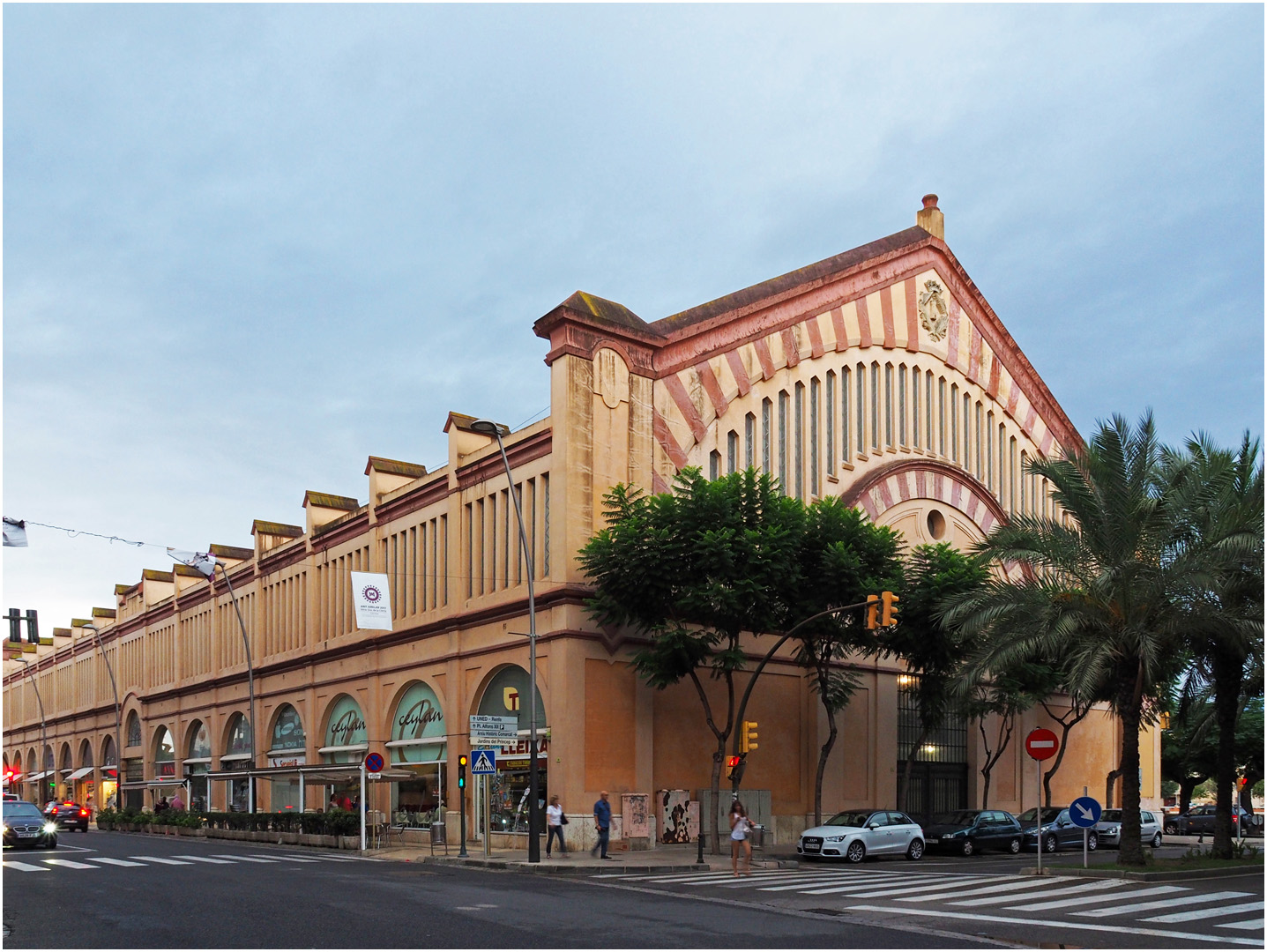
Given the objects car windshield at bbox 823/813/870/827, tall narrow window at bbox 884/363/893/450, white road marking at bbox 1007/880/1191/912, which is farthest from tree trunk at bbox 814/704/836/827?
white road marking at bbox 1007/880/1191/912

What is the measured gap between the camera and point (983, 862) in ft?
102

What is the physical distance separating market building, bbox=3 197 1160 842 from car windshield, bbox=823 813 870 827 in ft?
15.7

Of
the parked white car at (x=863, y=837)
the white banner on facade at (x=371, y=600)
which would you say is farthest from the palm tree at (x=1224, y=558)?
the white banner on facade at (x=371, y=600)

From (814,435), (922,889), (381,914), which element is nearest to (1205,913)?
(922,889)

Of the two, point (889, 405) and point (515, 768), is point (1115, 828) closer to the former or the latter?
point (889, 405)

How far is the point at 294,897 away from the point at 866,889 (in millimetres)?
9851

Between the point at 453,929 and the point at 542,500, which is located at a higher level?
the point at 542,500

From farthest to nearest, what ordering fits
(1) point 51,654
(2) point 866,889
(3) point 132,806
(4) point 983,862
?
(1) point 51,654 → (3) point 132,806 → (4) point 983,862 → (2) point 866,889

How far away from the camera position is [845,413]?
41.4 m

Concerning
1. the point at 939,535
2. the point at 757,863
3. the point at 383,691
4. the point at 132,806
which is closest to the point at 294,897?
the point at 757,863

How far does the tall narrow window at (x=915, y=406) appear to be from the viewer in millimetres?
44031

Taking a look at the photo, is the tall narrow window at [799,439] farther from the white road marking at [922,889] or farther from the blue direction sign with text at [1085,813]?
the blue direction sign with text at [1085,813]

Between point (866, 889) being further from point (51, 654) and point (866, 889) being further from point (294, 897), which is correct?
point (51, 654)

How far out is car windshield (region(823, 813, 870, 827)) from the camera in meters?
31.4
